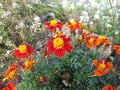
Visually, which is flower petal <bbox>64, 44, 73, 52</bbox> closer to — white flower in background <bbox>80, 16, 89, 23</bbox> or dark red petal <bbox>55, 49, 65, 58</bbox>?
dark red petal <bbox>55, 49, 65, 58</bbox>

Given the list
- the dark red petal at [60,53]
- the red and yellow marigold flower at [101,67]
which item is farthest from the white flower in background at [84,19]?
the dark red petal at [60,53]

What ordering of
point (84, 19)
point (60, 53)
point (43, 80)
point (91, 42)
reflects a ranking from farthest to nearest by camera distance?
point (84, 19)
point (91, 42)
point (43, 80)
point (60, 53)

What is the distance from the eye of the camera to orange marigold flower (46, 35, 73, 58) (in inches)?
120

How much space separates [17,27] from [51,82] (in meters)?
1.67

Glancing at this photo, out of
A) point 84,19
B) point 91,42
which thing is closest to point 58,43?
point 91,42

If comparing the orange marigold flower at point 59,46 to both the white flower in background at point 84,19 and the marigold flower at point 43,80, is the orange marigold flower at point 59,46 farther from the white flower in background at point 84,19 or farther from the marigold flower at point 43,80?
the white flower in background at point 84,19

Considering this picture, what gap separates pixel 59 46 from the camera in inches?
122

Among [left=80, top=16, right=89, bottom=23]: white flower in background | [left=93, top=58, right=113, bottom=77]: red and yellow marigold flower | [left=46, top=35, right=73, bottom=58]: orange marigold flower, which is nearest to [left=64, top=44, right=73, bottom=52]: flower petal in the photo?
[left=46, top=35, right=73, bottom=58]: orange marigold flower

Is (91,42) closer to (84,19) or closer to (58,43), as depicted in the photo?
(58,43)

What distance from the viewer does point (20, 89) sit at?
3432 mm

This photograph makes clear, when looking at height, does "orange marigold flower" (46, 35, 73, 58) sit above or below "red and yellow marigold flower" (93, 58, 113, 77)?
above

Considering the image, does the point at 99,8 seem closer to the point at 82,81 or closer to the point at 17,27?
the point at 17,27

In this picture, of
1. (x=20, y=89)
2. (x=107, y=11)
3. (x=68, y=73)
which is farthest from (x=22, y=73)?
(x=107, y=11)

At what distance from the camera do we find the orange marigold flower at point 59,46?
3.05 metres
